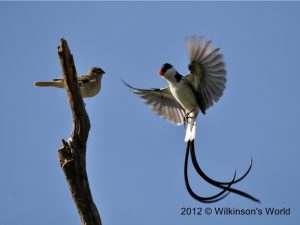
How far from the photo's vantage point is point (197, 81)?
5.66m

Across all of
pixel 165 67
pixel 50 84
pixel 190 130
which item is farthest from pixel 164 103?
pixel 50 84

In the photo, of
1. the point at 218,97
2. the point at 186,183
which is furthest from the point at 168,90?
the point at 186,183

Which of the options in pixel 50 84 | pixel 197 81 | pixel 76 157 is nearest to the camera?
pixel 76 157

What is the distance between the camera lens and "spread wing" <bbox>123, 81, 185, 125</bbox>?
6.34 metres

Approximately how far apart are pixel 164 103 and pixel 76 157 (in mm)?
2232

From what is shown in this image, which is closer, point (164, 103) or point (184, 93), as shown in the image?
point (184, 93)

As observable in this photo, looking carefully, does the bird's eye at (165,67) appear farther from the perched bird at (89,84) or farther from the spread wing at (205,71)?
the perched bird at (89,84)

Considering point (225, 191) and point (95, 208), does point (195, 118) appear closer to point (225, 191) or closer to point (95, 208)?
point (225, 191)

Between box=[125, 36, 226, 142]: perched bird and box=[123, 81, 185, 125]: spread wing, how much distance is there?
8 cm

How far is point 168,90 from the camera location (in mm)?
6312

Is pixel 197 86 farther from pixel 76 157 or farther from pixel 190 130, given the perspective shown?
pixel 76 157

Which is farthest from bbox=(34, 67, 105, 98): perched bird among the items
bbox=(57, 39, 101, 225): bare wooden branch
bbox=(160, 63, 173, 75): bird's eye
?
bbox=(57, 39, 101, 225): bare wooden branch

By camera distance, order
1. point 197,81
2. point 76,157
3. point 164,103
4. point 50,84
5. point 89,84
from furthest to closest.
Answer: point 164,103 → point 89,84 → point 50,84 → point 197,81 → point 76,157

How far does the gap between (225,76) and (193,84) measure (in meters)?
0.37
